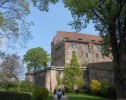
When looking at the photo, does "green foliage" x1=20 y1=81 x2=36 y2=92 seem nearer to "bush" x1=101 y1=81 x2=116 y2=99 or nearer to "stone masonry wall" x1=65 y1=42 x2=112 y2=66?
"bush" x1=101 y1=81 x2=116 y2=99

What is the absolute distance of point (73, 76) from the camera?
190 feet

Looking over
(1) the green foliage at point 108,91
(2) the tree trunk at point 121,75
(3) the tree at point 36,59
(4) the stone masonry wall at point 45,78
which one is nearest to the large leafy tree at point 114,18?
(2) the tree trunk at point 121,75

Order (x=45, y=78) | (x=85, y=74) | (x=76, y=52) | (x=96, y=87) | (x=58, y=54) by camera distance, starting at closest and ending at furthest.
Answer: (x=96, y=87)
(x=85, y=74)
(x=45, y=78)
(x=76, y=52)
(x=58, y=54)

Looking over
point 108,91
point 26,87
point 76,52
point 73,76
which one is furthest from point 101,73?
point 76,52

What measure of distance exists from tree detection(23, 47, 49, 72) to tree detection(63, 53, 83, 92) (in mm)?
26411

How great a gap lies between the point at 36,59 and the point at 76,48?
11026 millimetres

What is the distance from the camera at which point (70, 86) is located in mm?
A: 57188

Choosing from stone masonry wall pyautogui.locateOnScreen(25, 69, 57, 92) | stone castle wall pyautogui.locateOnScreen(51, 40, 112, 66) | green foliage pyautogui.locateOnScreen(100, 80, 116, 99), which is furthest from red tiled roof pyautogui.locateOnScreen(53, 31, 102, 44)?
green foliage pyautogui.locateOnScreen(100, 80, 116, 99)

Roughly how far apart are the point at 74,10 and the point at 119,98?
778 centimetres

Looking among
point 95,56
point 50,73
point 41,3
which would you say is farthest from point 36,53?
point 41,3

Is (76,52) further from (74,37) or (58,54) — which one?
(58,54)

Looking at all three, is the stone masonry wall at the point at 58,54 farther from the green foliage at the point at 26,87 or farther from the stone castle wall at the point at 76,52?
the green foliage at the point at 26,87

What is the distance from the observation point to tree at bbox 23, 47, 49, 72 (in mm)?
84625

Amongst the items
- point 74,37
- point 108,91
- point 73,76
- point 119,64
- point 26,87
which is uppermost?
point 74,37
